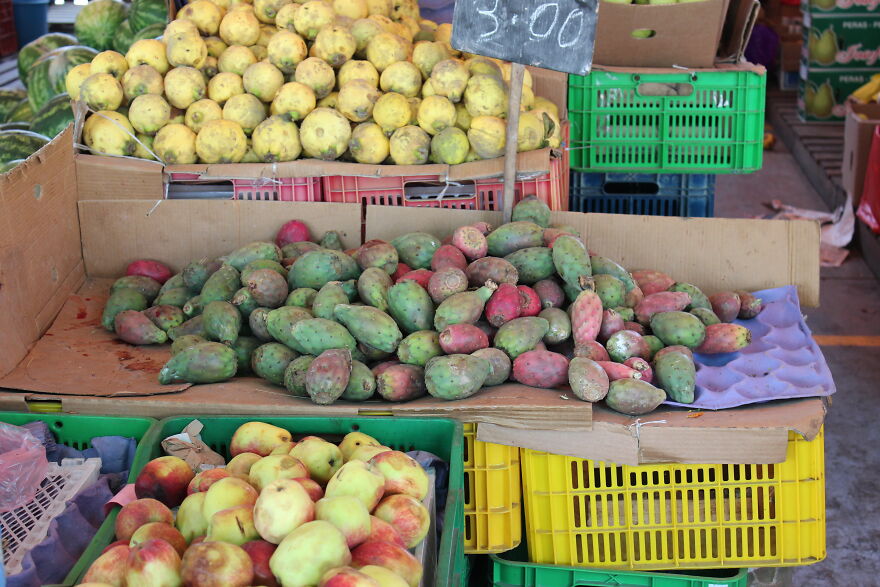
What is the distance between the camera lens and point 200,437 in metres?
1.80

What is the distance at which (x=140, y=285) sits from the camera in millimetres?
2537

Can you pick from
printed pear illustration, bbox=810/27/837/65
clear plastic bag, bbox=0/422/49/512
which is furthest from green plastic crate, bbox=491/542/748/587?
printed pear illustration, bbox=810/27/837/65

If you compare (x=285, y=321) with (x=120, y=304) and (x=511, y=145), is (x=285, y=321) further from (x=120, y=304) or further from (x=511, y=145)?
(x=511, y=145)

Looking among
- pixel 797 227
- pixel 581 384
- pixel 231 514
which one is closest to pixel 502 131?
pixel 797 227

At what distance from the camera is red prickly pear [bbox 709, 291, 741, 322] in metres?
2.31

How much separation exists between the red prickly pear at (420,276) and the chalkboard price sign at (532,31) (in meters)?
0.64

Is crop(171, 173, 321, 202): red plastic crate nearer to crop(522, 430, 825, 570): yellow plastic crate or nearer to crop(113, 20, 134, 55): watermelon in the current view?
crop(522, 430, 825, 570): yellow plastic crate

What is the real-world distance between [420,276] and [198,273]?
69 cm

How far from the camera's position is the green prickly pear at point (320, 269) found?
7.39 ft

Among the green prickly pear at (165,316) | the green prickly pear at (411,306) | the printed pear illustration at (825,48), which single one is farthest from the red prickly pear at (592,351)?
the printed pear illustration at (825,48)

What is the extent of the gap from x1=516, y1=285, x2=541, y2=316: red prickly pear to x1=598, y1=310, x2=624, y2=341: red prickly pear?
156 mm

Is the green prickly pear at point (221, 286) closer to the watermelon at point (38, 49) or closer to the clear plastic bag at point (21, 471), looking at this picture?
the clear plastic bag at point (21, 471)

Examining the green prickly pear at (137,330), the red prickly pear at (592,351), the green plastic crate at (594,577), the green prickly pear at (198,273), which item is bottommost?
the green plastic crate at (594,577)

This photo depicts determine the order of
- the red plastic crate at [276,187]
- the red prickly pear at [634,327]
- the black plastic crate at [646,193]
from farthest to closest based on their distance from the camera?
the black plastic crate at [646,193]
the red plastic crate at [276,187]
the red prickly pear at [634,327]
